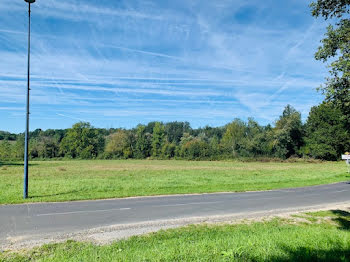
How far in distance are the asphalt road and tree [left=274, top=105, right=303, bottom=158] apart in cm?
6674

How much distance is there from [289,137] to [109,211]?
249 feet

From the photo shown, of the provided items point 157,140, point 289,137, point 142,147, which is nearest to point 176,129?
point 157,140

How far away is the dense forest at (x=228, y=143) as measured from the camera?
238ft

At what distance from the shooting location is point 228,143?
90.9 m

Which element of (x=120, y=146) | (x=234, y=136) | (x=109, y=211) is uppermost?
(x=234, y=136)

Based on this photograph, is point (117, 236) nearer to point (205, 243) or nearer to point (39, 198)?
point (205, 243)

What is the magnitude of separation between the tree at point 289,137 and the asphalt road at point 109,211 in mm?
66738

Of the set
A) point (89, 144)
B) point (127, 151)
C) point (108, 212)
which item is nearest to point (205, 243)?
point (108, 212)

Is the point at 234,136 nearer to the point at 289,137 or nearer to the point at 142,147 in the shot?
the point at 289,137

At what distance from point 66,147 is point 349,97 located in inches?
4370

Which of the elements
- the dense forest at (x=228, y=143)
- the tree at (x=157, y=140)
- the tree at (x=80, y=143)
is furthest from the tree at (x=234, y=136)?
the tree at (x=80, y=143)

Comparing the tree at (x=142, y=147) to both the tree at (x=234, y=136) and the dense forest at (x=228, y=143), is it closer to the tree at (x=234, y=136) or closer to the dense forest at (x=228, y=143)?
the dense forest at (x=228, y=143)

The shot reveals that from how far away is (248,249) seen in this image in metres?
5.73

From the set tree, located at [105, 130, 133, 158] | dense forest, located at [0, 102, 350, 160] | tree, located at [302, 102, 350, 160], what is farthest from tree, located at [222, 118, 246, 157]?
tree, located at [105, 130, 133, 158]
